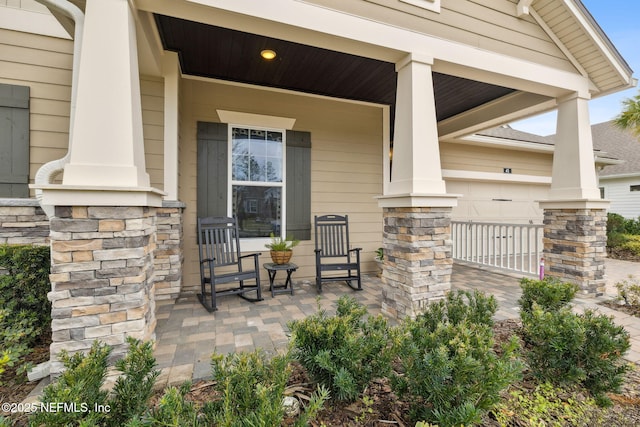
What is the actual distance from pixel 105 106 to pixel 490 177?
727 centimetres

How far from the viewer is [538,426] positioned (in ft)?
4.93

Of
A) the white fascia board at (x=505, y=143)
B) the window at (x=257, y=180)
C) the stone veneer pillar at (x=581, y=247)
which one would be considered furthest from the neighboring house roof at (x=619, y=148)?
the window at (x=257, y=180)

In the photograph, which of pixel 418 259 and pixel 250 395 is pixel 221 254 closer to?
pixel 418 259

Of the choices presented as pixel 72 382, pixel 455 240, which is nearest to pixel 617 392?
pixel 72 382

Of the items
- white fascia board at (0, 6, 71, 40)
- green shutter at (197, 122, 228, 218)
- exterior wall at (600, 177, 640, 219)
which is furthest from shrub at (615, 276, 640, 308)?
exterior wall at (600, 177, 640, 219)

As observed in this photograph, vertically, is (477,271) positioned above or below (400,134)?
below

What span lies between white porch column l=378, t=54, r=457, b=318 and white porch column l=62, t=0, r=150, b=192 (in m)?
2.30

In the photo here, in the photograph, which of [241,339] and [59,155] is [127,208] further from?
[59,155]

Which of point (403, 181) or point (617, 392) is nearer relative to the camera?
point (617, 392)

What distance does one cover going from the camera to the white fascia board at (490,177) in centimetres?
652

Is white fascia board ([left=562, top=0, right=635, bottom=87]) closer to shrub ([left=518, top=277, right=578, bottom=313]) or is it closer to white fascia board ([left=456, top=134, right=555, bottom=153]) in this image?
white fascia board ([left=456, top=134, right=555, bottom=153])

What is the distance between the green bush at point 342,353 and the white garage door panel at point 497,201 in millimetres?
5718

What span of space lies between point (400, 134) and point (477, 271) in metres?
3.49

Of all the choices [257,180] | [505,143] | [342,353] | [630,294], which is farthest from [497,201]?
[342,353]
